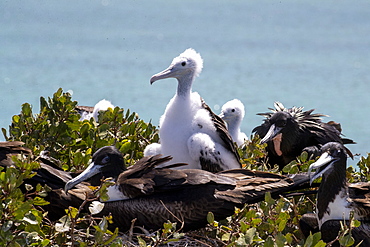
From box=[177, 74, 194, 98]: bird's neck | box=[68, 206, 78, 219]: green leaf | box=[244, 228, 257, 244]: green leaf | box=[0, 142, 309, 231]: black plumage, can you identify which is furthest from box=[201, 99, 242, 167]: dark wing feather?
box=[68, 206, 78, 219]: green leaf

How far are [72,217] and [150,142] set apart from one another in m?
2.38

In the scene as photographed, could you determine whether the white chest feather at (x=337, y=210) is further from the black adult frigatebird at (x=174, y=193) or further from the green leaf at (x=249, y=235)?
the green leaf at (x=249, y=235)

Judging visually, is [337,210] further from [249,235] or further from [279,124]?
[279,124]

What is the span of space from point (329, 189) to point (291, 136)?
99.4 inches

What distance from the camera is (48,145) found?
5383 millimetres

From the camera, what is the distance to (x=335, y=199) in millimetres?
4473

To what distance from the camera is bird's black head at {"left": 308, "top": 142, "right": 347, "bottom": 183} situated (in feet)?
14.9

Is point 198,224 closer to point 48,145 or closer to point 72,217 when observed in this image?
point 72,217

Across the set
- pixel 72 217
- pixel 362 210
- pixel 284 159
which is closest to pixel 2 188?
pixel 72 217

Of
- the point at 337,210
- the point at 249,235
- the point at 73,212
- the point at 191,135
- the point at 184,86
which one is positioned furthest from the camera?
the point at 184,86

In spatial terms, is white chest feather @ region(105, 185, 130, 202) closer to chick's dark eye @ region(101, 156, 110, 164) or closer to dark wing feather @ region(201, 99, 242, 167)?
chick's dark eye @ region(101, 156, 110, 164)

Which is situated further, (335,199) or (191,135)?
(191,135)

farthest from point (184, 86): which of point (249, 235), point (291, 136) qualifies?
point (249, 235)

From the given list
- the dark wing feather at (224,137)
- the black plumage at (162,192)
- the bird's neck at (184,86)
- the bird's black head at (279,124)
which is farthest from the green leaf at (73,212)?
the bird's black head at (279,124)
